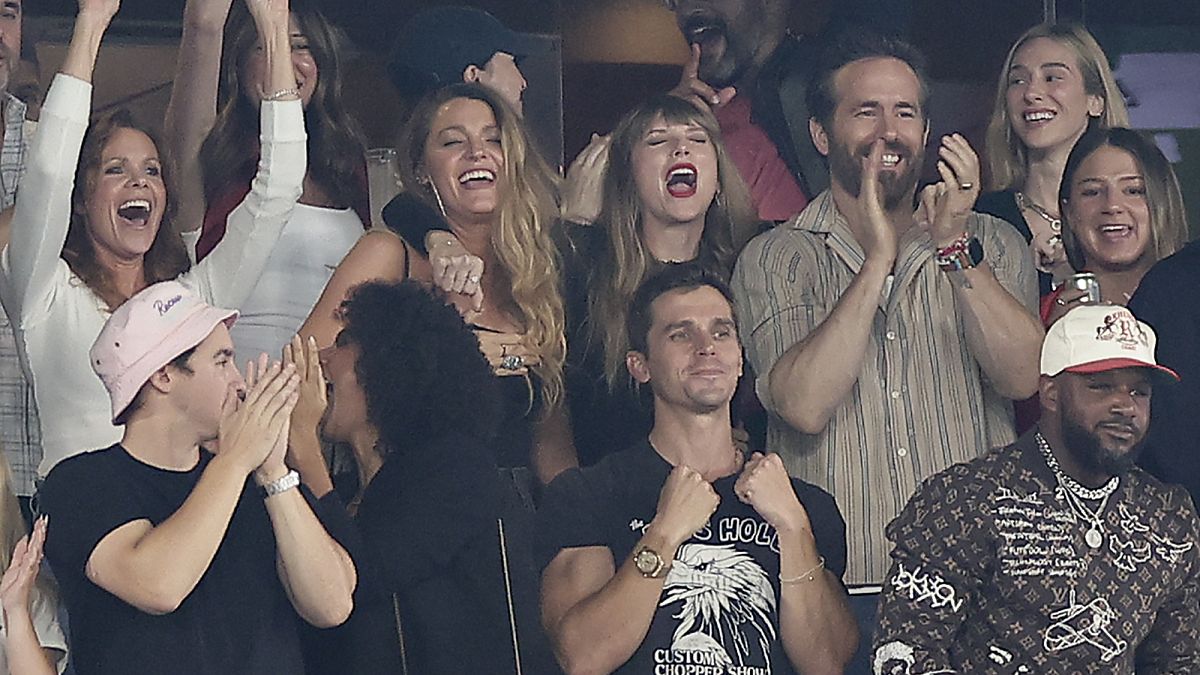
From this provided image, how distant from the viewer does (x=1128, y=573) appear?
14.1 ft

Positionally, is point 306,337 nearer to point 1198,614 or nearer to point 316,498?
point 316,498

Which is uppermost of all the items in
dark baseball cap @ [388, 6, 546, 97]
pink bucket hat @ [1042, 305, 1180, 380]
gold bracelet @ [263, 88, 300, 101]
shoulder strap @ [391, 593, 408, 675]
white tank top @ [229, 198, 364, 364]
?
dark baseball cap @ [388, 6, 546, 97]

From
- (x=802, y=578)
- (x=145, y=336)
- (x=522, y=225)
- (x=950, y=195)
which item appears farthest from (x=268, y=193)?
(x=950, y=195)

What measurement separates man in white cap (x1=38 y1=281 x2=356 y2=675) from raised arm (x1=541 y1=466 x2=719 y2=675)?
50 centimetres

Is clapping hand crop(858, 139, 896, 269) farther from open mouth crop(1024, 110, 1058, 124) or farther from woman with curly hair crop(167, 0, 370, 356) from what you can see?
woman with curly hair crop(167, 0, 370, 356)

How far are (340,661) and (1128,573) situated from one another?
4.86 ft

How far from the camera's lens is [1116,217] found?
4.83m

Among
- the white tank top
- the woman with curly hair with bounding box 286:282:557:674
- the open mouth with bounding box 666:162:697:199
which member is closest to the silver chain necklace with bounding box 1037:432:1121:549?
the open mouth with bounding box 666:162:697:199

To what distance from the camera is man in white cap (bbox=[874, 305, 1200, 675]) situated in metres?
4.25

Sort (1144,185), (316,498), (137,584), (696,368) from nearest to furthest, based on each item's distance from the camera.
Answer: (137,584), (316,498), (696,368), (1144,185)

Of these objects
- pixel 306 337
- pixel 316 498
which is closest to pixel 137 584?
pixel 316 498

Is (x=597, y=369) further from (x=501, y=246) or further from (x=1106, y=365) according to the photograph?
(x=1106, y=365)

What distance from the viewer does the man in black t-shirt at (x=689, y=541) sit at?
443 cm

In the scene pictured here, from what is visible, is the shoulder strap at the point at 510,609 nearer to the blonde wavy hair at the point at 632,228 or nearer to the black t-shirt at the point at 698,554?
the black t-shirt at the point at 698,554
